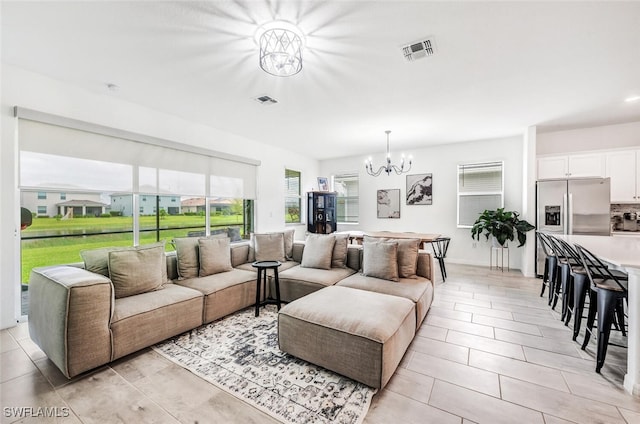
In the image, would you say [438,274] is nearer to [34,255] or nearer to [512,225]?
[512,225]

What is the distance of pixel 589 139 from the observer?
→ 473 centimetres

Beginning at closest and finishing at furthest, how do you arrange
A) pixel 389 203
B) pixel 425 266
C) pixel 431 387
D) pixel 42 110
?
pixel 431 387 → pixel 42 110 → pixel 425 266 → pixel 389 203

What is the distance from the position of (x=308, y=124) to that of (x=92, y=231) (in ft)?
11.3

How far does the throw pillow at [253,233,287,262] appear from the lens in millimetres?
3996

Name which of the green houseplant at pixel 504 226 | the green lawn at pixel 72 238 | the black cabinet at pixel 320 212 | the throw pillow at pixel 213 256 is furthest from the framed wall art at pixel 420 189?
the green lawn at pixel 72 238

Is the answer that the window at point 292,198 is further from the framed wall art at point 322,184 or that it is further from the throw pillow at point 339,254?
the throw pillow at point 339,254

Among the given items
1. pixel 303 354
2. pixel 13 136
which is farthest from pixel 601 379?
pixel 13 136

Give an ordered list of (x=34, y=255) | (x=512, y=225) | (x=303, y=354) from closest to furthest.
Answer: (x=303, y=354)
(x=34, y=255)
(x=512, y=225)

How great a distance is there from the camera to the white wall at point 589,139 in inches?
175

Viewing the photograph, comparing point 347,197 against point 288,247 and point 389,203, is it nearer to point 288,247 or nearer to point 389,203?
point 389,203

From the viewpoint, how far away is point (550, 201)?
180 inches

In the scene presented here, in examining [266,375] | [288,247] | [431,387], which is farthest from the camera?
[288,247]

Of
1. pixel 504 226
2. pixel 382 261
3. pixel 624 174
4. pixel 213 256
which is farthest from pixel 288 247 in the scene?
pixel 624 174

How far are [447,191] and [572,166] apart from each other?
2.09m
